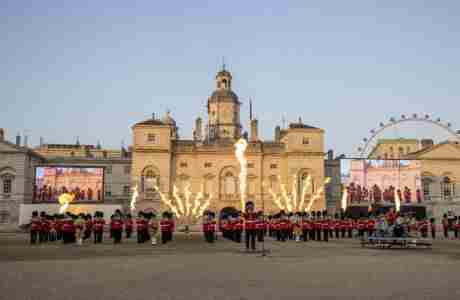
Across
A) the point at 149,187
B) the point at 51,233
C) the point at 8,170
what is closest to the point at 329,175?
the point at 149,187

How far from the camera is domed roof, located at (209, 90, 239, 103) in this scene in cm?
7438

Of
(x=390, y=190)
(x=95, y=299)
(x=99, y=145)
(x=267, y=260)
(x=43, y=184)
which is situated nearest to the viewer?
(x=95, y=299)

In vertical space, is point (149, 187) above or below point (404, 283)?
above

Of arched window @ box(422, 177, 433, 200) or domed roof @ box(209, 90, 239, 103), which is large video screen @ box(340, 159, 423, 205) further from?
domed roof @ box(209, 90, 239, 103)

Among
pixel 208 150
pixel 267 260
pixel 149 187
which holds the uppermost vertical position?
pixel 208 150

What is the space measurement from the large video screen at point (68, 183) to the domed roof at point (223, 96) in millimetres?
23311

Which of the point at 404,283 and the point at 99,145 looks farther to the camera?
the point at 99,145

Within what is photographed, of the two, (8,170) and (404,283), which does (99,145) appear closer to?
(8,170)

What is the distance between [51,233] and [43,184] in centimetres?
3451

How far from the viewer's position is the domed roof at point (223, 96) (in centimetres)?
7438

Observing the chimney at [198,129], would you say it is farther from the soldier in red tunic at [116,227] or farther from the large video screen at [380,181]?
the soldier in red tunic at [116,227]

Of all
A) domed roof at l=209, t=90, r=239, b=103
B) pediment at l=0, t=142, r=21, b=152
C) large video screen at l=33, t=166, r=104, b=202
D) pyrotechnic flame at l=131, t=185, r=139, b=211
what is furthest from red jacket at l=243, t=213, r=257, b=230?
domed roof at l=209, t=90, r=239, b=103

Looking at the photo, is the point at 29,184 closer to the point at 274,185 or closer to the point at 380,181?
the point at 274,185

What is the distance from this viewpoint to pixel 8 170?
59.3 meters
